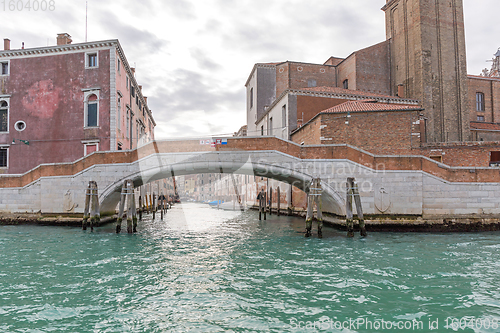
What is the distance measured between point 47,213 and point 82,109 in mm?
6324

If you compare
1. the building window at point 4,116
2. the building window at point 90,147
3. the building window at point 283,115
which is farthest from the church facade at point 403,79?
the building window at point 4,116

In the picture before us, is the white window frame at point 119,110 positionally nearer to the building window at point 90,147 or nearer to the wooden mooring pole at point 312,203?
→ the building window at point 90,147

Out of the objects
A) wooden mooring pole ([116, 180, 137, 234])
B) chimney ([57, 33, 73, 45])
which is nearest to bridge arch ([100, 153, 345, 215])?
wooden mooring pole ([116, 180, 137, 234])

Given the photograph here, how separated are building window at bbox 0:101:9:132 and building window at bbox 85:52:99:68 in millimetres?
5181

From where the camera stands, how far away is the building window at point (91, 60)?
60.2 ft

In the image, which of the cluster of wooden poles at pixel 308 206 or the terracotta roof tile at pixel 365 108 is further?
the terracotta roof tile at pixel 365 108

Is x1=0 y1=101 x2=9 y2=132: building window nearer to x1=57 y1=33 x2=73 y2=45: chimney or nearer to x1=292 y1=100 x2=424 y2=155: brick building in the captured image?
x1=57 y1=33 x2=73 y2=45: chimney

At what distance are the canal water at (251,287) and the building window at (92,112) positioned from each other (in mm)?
9226

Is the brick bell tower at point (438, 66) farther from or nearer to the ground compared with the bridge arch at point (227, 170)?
farther from the ground

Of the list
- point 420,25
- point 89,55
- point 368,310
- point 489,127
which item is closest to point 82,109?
point 89,55

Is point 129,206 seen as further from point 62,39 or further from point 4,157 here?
point 62,39

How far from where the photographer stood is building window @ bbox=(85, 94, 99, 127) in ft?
59.7

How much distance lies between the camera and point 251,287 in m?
5.88

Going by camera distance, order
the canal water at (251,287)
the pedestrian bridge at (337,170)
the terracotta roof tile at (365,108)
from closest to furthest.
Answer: the canal water at (251,287), the pedestrian bridge at (337,170), the terracotta roof tile at (365,108)
